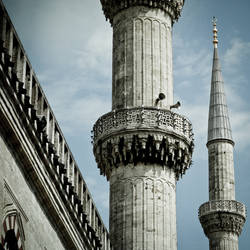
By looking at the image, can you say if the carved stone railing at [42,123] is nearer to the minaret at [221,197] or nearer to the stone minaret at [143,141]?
the stone minaret at [143,141]

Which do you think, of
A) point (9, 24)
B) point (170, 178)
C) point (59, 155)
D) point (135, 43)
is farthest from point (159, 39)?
point (9, 24)

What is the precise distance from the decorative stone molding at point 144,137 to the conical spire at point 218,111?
1070cm

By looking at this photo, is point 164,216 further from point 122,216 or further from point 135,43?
point 135,43

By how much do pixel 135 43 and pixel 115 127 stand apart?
271cm

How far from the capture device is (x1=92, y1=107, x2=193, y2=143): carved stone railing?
78.2 feet

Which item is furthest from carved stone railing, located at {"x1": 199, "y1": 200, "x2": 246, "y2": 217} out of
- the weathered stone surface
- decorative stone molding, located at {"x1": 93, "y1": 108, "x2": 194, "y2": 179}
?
the weathered stone surface

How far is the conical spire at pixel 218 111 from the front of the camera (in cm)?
3512

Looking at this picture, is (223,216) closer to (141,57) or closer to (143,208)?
(143,208)

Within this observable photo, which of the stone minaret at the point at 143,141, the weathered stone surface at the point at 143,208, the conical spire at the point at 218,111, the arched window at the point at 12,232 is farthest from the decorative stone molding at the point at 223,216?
the arched window at the point at 12,232

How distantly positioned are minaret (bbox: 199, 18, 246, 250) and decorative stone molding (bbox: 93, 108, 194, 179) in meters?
9.70

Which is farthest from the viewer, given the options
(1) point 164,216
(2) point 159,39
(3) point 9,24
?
(2) point 159,39

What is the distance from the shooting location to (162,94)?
2431 cm

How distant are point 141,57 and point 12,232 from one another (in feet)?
39.3

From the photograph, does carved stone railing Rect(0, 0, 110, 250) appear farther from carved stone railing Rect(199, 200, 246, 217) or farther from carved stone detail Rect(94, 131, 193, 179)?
carved stone railing Rect(199, 200, 246, 217)
